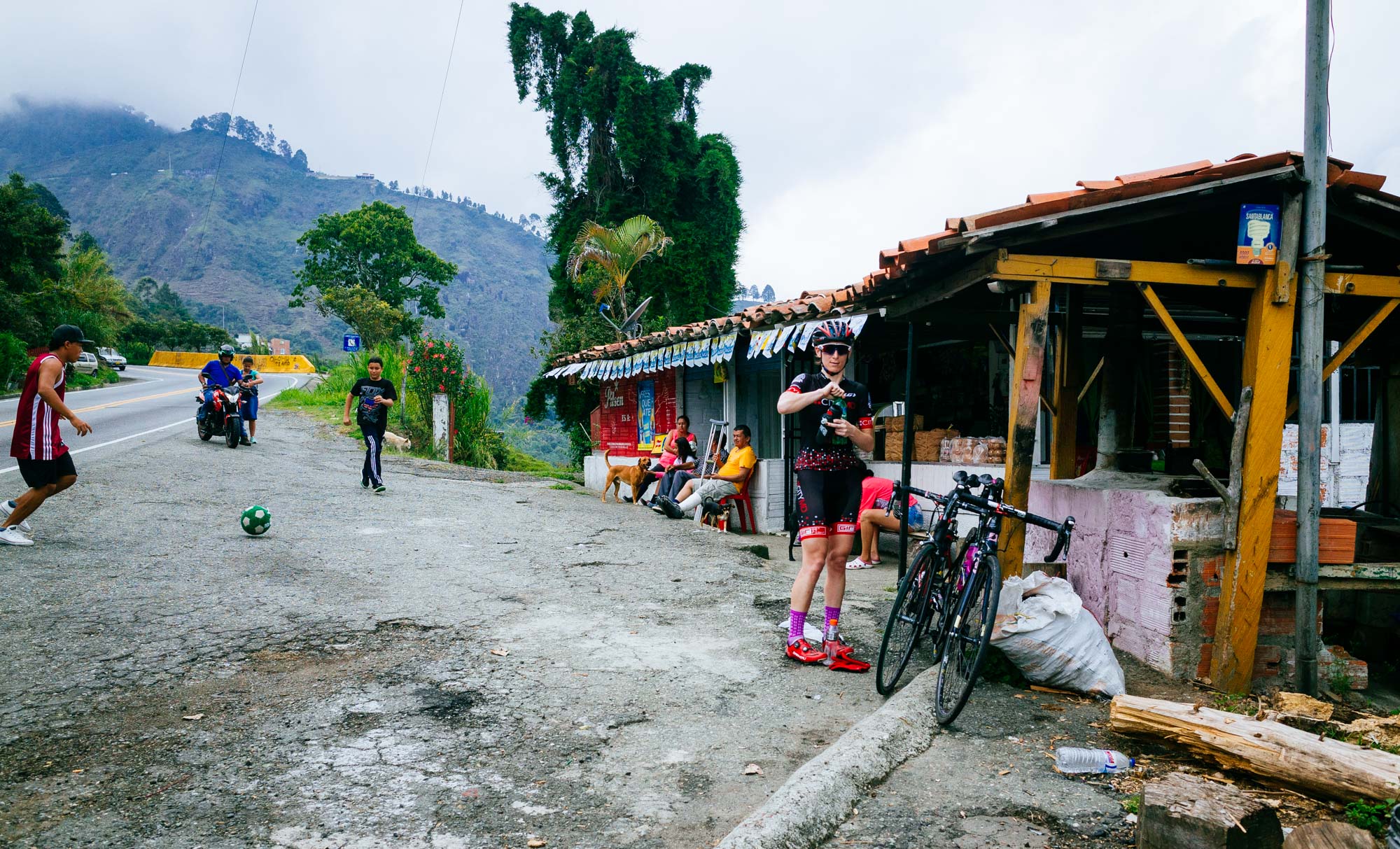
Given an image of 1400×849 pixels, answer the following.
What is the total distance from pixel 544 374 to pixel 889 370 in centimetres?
1096

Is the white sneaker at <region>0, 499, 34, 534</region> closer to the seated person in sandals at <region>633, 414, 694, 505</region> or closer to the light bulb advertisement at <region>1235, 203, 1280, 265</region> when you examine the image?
the seated person in sandals at <region>633, 414, 694, 505</region>

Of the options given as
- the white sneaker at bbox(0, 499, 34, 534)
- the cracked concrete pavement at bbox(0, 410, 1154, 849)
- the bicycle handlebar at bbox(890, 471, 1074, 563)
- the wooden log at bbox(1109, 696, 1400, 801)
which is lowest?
the cracked concrete pavement at bbox(0, 410, 1154, 849)

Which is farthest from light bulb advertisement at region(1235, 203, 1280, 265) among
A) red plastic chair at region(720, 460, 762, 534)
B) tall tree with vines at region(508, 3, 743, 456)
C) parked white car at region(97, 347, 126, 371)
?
parked white car at region(97, 347, 126, 371)

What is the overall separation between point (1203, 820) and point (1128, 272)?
10.5 ft

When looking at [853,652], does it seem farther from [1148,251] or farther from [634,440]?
[634,440]

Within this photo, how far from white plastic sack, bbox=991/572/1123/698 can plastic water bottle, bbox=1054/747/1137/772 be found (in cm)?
98

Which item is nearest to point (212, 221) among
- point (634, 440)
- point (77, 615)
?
point (634, 440)

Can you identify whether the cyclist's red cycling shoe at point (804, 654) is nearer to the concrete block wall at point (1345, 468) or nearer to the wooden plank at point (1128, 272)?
the wooden plank at point (1128, 272)

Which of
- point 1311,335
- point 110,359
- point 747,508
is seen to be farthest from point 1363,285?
point 110,359

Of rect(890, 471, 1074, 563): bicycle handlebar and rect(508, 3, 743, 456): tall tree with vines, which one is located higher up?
rect(508, 3, 743, 456): tall tree with vines

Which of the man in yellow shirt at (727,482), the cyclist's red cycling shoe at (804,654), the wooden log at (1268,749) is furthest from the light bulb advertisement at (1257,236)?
the man in yellow shirt at (727,482)

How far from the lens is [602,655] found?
184 inches

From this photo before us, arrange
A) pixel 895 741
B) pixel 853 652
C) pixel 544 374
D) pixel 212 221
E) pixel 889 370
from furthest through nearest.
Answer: pixel 212 221 < pixel 544 374 < pixel 889 370 < pixel 853 652 < pixel 895 741

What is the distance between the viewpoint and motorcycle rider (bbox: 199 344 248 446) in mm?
13742
